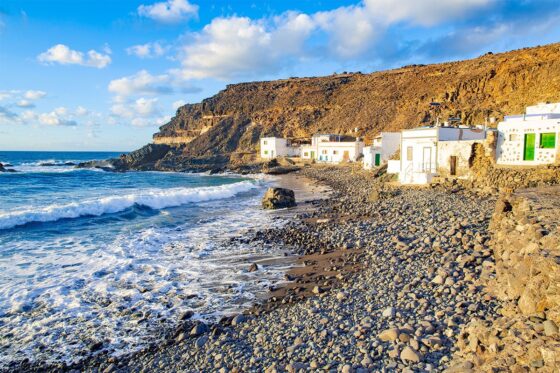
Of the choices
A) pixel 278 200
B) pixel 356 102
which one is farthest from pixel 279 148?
pixel 278 200

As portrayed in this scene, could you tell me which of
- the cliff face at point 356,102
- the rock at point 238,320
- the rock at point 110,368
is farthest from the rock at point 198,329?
the cliff face at point 356,102

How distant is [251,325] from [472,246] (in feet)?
20.0

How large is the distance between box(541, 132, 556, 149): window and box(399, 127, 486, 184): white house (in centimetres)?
505

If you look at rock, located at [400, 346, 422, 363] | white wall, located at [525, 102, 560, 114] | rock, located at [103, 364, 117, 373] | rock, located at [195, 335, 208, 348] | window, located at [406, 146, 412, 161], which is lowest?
rock, located at [103, 364, 117, 373]

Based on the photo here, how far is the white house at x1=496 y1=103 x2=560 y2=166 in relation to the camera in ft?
55.2

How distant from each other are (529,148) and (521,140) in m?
0.52

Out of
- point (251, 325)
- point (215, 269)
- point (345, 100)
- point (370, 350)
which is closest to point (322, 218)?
point (215, 269)

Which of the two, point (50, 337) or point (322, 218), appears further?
point (322, 218)

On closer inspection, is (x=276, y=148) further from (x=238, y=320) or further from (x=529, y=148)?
(x=238, y=320)

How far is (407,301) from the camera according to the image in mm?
6902

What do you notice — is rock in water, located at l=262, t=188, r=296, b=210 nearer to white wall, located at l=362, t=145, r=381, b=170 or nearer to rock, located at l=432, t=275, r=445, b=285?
rock, located at l=432, t=275, r=445, b=285

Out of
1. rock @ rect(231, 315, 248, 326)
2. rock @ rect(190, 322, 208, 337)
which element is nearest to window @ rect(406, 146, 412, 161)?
rock @ rect(231, 315, 248, 326)

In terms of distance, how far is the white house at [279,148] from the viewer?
64125 millimetres

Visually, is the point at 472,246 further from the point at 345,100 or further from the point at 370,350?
the point at 345,100
